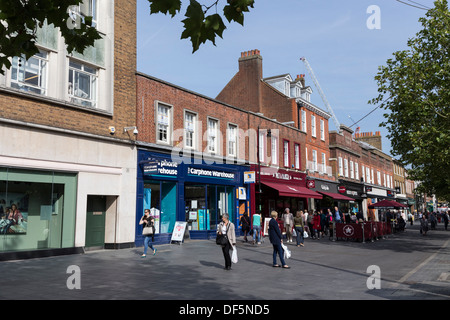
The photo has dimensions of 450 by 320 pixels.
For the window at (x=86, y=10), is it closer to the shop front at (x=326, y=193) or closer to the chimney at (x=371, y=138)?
the shop front at (x=326, y=193)

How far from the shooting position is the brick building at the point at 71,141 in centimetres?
1321

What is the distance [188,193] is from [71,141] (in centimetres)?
751

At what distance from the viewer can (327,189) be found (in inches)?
1428

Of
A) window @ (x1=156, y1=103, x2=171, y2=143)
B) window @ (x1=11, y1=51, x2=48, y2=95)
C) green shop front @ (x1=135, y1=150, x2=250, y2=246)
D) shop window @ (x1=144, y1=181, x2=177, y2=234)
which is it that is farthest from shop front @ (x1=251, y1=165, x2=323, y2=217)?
window @ (x1=11, y1=51, x2=48, y2=95)

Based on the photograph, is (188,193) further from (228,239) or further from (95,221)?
(228,239)

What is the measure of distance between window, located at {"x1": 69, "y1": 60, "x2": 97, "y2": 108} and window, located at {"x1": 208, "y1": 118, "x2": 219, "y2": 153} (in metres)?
7.96

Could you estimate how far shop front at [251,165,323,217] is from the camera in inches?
1031

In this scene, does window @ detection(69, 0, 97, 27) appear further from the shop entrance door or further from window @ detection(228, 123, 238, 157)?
window @ detection(228, 123, 238, 157)

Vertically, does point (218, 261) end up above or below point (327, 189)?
below

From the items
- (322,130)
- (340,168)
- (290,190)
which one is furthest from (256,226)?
(340,168)

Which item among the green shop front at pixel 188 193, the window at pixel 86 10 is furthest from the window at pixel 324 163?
the window at pixel 86 10
